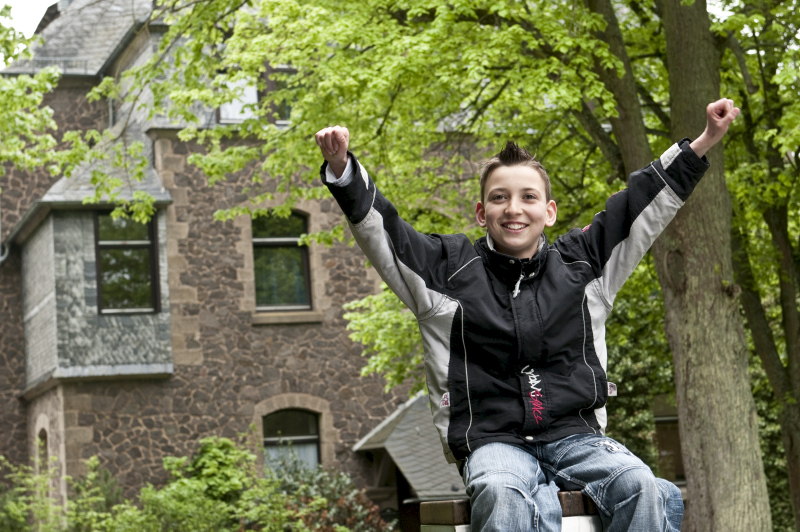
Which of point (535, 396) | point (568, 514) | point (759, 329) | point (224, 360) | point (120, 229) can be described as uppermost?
point (120, 229)

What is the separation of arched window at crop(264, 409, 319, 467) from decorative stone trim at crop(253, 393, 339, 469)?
17cm

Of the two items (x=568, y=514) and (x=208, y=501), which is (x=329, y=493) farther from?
(x=568, y=514)

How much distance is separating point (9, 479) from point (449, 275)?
688 inches

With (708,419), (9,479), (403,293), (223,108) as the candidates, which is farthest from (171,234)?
(403,293)

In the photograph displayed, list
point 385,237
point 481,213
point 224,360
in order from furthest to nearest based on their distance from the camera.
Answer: point 224,360 → point 481,213 → point 385,237

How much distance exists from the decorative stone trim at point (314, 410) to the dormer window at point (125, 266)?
8.31 ft

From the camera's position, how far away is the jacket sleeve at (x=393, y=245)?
2.97m

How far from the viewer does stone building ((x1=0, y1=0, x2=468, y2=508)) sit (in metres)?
17.0

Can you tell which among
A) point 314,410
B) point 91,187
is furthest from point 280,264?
point 91,187

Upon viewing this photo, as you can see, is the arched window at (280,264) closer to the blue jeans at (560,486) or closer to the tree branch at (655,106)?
the tree branch at (655,106)

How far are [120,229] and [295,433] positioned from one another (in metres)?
4.71

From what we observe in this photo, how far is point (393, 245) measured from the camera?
122 inches

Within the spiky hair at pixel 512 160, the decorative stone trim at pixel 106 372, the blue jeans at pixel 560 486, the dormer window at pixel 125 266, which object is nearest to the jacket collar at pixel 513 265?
the spiky hair at pixel 512 160

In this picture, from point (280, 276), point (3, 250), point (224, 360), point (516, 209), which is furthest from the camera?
point (3, 250)
